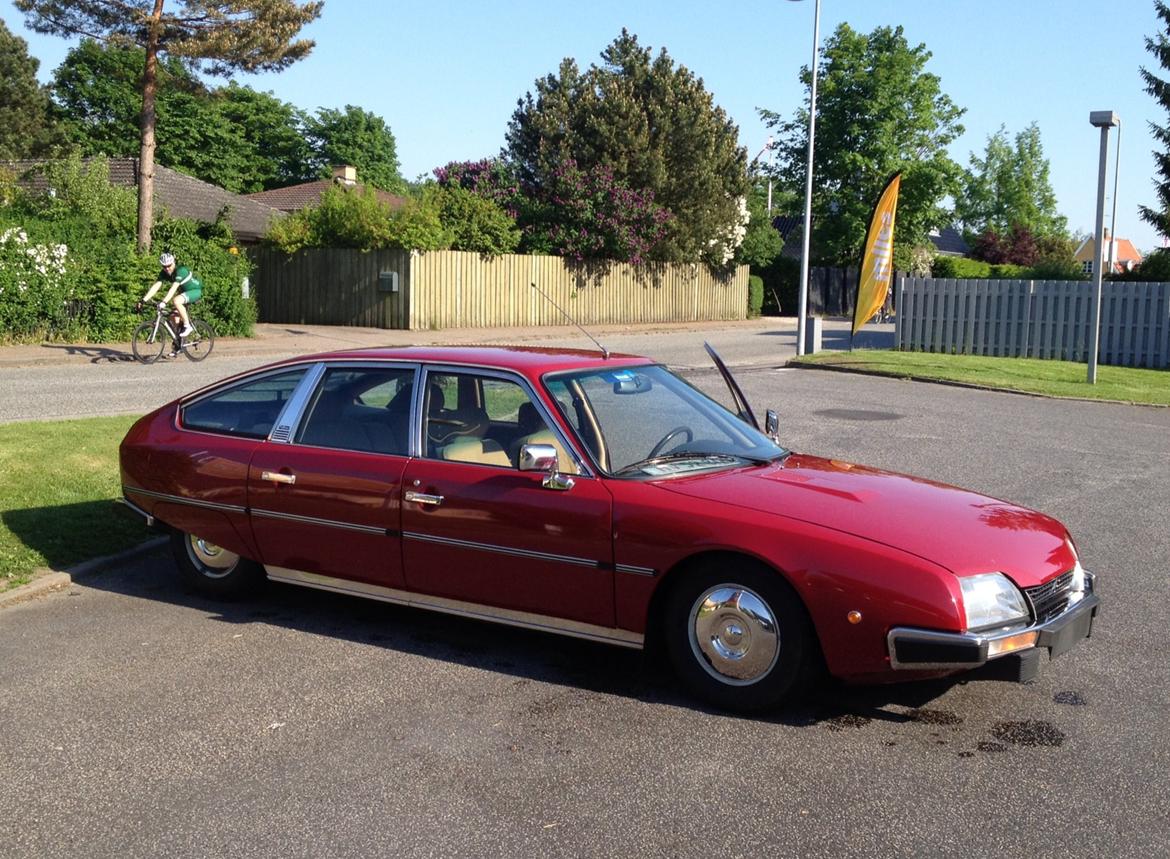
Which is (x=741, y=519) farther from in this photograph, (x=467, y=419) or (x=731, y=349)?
(x=731, y=349)

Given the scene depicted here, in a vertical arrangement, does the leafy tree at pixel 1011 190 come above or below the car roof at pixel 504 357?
above

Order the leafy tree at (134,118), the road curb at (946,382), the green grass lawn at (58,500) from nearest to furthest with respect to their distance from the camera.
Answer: the green grass lawn at (58,500), the road curb at (946,382), the leafy tree at (134,118)

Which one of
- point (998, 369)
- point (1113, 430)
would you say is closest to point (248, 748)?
point (1113, 430)

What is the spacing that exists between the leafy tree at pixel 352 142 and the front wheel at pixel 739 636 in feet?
238

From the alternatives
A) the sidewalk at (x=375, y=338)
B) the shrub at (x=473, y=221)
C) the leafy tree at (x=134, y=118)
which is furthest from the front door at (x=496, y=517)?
the leafy tree at (x=134, y=118)

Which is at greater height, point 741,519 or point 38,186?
point 38,186

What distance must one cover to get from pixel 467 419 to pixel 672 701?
1.76 m

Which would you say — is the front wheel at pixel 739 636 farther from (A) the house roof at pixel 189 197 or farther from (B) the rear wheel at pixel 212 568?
(A) the house roof at pixel 189 197

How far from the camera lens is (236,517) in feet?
20.4

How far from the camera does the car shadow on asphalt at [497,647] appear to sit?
5.04 m

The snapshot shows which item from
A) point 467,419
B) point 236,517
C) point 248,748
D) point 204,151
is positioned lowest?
point 248,748

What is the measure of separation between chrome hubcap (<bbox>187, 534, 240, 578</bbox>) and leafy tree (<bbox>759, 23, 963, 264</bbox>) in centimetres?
4930

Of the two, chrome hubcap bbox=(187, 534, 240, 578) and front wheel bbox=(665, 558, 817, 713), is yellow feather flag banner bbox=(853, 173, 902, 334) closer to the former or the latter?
chrome hubcap bbox=(187, 534, 240, 578)

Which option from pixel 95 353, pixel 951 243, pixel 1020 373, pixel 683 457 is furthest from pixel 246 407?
pixel 951 243
